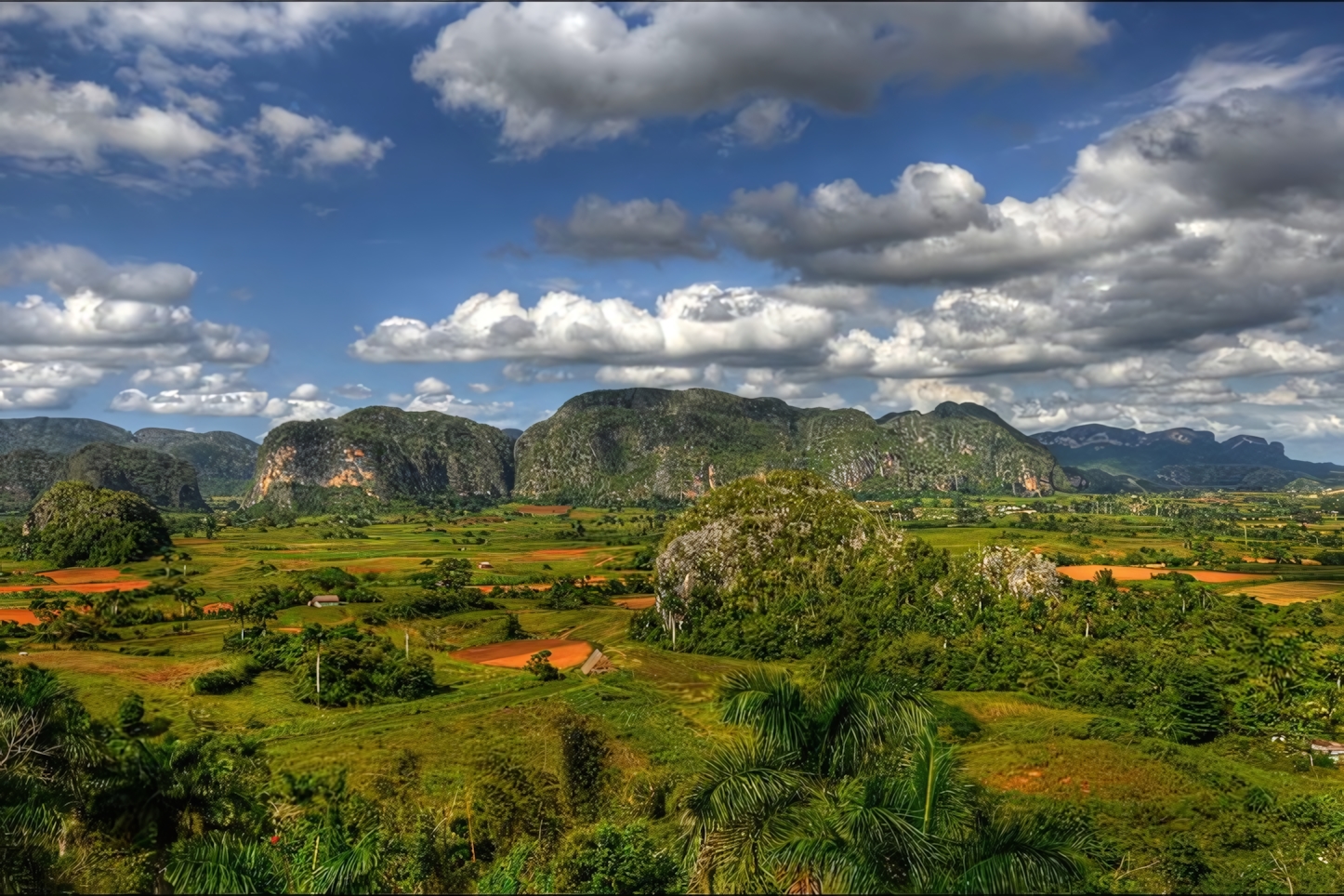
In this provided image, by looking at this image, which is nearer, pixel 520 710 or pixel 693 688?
pixel 520 710

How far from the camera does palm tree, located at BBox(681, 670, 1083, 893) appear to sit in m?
10.9

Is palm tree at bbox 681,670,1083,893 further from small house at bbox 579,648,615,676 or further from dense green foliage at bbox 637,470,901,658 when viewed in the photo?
dense green foliage at bbox 637,470,901,658

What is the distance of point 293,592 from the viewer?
97438 millimetres

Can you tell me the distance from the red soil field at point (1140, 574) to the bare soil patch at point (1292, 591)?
17.6ft

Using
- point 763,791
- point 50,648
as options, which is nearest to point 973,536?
point 50,648

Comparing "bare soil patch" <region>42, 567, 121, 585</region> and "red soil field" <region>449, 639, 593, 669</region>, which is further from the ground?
"bare soil patch" <region>42, 567, 121, 585</region>

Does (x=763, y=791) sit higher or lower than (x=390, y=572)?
higher

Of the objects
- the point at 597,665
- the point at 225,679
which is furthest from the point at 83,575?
the point at 597,665

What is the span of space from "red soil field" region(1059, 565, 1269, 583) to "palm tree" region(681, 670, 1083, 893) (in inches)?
4223

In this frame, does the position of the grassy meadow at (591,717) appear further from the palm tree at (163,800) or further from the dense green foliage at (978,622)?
the palm tree at (163,800)

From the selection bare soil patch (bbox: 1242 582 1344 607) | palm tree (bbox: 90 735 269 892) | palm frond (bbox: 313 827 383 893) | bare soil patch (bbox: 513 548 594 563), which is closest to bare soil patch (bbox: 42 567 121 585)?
bare soil patch (bbox: 513 548 594 563)

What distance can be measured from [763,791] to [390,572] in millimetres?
118784

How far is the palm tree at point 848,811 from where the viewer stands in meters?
10.9

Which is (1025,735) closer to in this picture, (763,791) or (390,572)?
(763,791)
